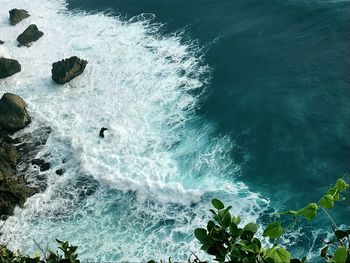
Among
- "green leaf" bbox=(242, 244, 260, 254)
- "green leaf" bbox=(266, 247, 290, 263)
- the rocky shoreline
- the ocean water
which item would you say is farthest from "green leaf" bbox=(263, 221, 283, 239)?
the rocky shoreline

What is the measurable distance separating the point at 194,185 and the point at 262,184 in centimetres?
320

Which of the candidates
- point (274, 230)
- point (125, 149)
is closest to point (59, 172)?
point (125, 149)

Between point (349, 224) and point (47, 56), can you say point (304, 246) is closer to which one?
point (349, 224)

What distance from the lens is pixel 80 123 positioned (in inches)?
1021

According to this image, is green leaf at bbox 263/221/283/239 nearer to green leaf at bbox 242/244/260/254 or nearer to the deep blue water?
green leaf at bbox 242/244/260/254

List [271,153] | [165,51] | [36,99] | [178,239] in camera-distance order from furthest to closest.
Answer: [165,51] < [36,99] < [271,153] < [178,239]

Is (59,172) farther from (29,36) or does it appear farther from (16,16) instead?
(16,16)

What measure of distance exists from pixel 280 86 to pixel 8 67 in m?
18.8

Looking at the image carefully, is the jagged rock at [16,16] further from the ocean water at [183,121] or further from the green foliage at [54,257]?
the green foliage at [54,257]

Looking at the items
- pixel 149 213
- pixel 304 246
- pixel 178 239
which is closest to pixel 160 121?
pixel 149 213

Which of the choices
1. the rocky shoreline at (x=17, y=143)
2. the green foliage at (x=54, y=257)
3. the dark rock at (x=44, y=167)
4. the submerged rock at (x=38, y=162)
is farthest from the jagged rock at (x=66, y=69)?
the green foliage at (x=54, y=257)

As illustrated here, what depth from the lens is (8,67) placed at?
101 ft

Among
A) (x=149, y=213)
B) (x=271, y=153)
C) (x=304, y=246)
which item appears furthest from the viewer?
(x=271, y=153)

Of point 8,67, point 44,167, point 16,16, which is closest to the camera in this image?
point 44,167
